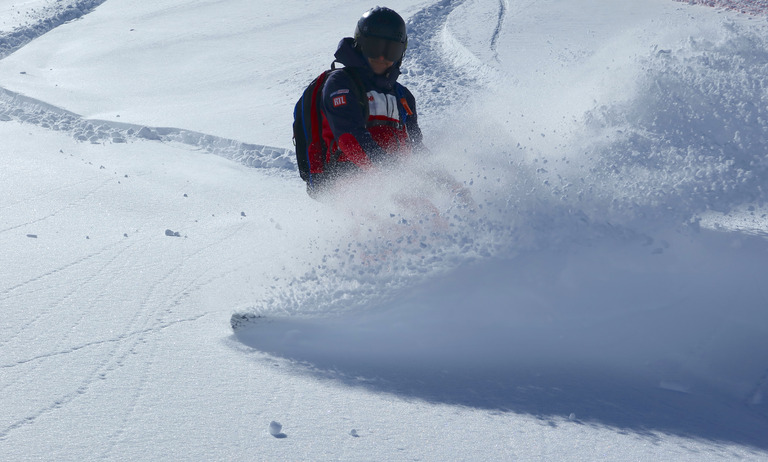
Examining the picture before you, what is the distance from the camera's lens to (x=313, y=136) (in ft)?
12.3

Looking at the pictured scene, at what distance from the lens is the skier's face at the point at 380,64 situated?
363 cm

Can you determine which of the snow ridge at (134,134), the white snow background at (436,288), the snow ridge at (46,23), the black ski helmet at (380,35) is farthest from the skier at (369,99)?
the snow ridge at (46,23)

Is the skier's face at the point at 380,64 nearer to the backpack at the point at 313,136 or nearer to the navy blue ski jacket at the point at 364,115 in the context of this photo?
the navy blue ski jacket at the point at 364,115

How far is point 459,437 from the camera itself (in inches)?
88.3

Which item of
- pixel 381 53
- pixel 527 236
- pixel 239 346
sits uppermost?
pixel 381 53

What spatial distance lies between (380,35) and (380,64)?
0.15m

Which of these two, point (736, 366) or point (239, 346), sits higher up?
point (239, 346)

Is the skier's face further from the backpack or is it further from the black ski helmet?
the backpack

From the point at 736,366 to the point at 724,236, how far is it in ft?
2.72

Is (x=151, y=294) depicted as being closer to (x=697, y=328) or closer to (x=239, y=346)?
(x=239, y=346)

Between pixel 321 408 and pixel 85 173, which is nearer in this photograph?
pixel 321 408

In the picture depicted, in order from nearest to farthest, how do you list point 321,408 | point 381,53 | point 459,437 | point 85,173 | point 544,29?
1. point 459,437
2. point 321,408
3. point 381,53
4. point 85,173
5. point 544,29

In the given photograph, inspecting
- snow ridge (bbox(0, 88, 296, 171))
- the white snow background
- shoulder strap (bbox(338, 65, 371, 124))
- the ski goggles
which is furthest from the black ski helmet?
snow ridge (bbox(0, 88, 296, 171))

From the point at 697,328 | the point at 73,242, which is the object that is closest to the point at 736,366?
the point at 697,328
